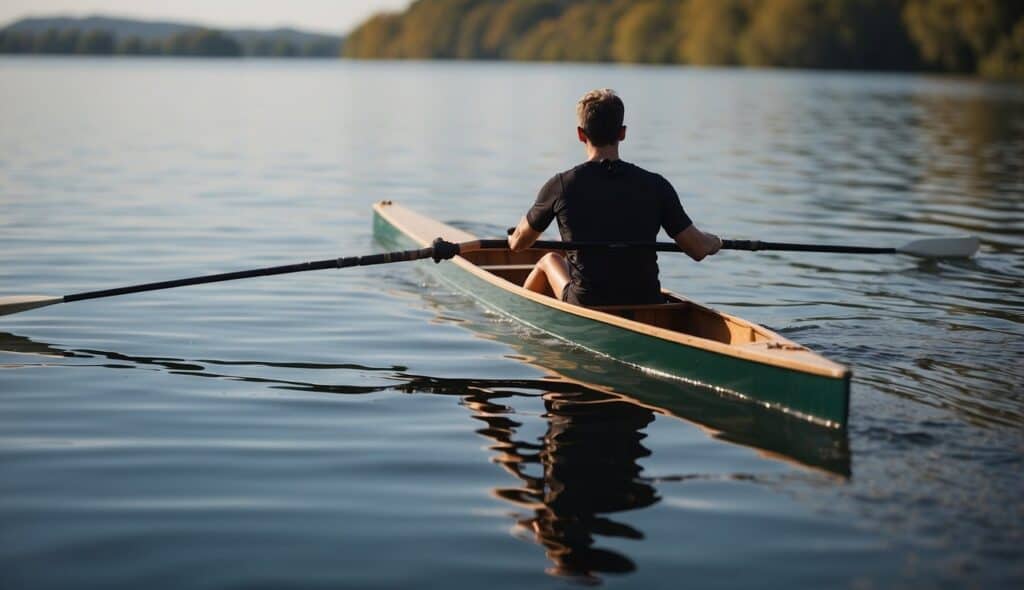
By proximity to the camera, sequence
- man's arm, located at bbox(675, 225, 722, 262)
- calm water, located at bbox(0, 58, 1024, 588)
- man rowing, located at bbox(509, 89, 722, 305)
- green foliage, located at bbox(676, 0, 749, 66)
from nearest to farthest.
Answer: calm water, located at bbox(0, 58, 1024, 588) < man rowing, located at bbox(509, 89, 722, 305) < man's arm, located at bbox(675, 225, 722, 262) < green foliage, located at bbox(676, 0, 749, 66)

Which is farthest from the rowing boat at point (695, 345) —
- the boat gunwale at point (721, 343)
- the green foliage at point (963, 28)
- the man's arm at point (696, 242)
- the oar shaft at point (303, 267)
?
the green foliage at point (963, 28)

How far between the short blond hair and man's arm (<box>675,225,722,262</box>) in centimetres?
82

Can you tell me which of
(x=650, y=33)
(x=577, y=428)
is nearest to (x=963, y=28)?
Answer: (x=650, y=33)

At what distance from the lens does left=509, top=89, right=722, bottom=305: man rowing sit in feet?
25.7

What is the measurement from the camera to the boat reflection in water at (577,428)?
5422mm

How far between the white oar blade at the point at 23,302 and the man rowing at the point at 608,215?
374 cm

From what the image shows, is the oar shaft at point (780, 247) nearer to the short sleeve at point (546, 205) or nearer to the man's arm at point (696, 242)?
the man's arm at point (696, 242)

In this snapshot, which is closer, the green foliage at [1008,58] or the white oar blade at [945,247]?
the white oar blade at [945,247]

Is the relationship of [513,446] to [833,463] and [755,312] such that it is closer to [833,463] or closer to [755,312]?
[833,463]

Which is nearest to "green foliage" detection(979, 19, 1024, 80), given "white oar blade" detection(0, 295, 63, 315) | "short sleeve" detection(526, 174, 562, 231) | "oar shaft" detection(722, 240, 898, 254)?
"oar shaft" detection(722, 240, 898, 254)

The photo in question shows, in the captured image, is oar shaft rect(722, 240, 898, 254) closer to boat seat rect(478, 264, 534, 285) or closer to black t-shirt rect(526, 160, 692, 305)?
black t-shirt rect(526, 160, 692, 305)

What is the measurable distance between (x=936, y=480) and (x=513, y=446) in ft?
7.20

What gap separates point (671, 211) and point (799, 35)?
8942cm

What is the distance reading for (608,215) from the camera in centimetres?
811
